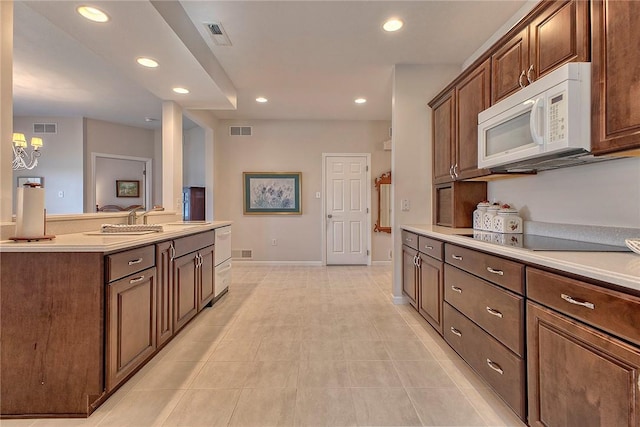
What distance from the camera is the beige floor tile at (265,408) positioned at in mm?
1524

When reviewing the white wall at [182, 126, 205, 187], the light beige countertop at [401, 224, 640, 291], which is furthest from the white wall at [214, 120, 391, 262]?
the light beige countertop at [401, 224, 640, 291]

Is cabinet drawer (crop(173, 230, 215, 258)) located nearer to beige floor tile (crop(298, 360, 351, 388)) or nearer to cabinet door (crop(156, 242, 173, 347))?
cabinet door (crop(156, 242, 173, 347))

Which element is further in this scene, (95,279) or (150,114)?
(150,114)

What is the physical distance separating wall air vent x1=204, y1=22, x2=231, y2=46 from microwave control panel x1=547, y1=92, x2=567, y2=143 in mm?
2572

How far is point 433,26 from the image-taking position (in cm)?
269

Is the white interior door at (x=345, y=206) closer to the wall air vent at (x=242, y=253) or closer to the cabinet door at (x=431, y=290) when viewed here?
the wall air vent at (x=242, y=253)

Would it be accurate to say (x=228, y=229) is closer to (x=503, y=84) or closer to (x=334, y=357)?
(x=334, y=357)

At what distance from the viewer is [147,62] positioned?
270 centimetres

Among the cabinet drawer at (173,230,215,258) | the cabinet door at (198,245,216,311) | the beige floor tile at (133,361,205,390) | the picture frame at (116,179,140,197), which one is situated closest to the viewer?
the beige floor tile at (133,361,205,390)

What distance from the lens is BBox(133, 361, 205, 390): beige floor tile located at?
1.83 m

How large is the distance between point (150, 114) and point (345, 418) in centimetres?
575

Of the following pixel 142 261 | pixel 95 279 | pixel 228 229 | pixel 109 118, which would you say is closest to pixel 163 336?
pixel 142 261

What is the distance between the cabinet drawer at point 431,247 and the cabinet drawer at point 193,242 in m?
2.03

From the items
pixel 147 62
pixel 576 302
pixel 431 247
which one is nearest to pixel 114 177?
pixel 147 62
